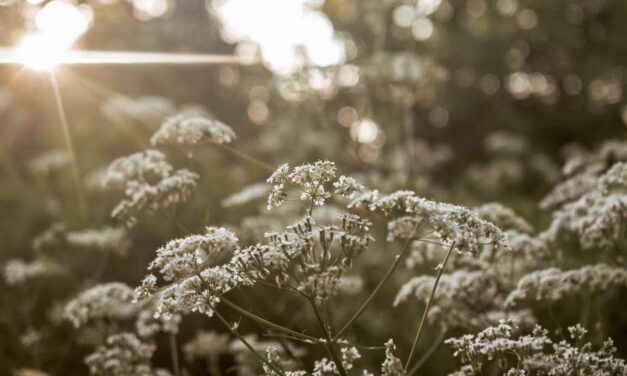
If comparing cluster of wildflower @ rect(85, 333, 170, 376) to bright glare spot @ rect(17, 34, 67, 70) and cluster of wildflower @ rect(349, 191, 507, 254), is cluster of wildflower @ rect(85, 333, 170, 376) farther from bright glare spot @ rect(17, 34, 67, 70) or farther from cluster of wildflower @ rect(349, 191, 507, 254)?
bright glare spot @ rect(17, 34, 67, 70)

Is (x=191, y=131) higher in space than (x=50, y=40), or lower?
lower

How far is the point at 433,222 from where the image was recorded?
3.40 m

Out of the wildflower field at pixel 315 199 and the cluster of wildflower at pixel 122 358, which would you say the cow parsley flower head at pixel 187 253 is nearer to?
the wildflower field at pixel 315 199

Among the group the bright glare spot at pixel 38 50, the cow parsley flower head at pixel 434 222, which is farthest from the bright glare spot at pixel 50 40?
the cow parsley flower head at pixel 434 222

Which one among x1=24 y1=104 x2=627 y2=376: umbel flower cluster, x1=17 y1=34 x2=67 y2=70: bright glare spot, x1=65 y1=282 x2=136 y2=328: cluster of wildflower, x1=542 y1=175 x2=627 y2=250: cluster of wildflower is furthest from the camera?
x1=17 y1=34 x2=67 y2=70: bright glare spot

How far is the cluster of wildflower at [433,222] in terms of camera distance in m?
3.40

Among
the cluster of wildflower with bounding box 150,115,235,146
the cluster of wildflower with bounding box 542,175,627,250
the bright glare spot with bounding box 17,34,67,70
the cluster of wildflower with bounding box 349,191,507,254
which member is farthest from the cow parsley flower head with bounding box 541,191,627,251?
the bright glare spot with bounding box 17,34,67,70

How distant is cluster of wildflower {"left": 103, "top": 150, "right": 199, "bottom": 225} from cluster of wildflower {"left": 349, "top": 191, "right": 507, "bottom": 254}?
1.94 m

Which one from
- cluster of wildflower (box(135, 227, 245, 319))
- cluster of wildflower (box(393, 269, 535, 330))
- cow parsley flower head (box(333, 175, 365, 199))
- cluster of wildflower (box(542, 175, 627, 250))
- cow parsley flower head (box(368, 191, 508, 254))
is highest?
cluster of wildflower (box(542, 175, 627, 250))

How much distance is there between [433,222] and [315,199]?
80cm

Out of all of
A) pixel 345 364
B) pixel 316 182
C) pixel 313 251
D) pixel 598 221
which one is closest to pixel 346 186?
pixel 316 182

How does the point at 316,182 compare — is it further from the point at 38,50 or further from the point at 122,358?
the point at 38,50

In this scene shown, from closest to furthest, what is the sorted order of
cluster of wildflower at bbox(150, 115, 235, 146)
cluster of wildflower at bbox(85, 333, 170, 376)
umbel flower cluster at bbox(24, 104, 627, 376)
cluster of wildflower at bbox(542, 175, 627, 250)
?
umbel flower cluster at bbox(24, 104, 627, 376)
cluster of wildflower at bbox(542, 175, 627, 250)
cluster of wildflower at bbox(85, 333, 170, 376)
cluster of wildflower at bbox(150, 115, 235, 146)

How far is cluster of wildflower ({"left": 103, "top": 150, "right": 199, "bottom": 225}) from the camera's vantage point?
5.00 meters
